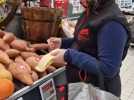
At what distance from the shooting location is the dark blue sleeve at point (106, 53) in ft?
5.82

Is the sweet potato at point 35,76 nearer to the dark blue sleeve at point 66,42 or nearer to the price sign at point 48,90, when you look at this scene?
the price sign at point 48,90

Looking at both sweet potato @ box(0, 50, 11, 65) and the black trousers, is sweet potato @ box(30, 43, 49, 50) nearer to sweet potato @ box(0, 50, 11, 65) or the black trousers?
the black trousers

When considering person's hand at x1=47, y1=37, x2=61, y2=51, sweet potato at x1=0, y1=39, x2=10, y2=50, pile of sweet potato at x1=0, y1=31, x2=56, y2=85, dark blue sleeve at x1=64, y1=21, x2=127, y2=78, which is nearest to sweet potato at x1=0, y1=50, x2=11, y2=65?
pile of sweet potato at x1=0, y1=31, x2=56, y2=85

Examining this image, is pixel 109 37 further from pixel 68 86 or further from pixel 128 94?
pixel 128 94

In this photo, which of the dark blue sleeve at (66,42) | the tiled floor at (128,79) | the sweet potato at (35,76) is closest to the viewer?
the sweet potato at (35,76)

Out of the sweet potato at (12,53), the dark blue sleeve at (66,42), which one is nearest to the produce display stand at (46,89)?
the sweet potato at (12,53)

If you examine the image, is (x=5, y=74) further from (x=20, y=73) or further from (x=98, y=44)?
(x=98, y=44)

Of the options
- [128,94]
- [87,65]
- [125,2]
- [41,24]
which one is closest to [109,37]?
[87,65]

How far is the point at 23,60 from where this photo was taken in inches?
68.0

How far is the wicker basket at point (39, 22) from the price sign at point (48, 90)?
0.67 metres

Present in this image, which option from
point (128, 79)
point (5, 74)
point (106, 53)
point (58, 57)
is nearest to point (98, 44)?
point (106, 53)

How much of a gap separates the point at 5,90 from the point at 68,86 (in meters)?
0.52

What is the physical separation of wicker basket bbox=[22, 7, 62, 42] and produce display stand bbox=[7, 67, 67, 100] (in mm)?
561

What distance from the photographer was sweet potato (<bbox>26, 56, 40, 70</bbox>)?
5.51 ft
